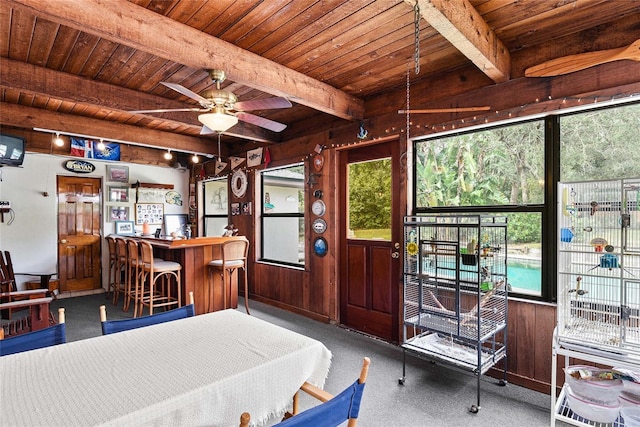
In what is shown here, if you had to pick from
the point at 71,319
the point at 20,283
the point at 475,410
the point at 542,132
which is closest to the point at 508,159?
the point at 542,132

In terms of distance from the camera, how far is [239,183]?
563 centimetres

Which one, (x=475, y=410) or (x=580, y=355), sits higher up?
(x=580, y=355)

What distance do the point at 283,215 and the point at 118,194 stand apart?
3236 millimetres

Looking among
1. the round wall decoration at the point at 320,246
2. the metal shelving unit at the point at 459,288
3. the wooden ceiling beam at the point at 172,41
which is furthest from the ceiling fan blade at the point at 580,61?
the round wall decoration at the point at 320,246

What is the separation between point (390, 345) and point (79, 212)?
550 cm

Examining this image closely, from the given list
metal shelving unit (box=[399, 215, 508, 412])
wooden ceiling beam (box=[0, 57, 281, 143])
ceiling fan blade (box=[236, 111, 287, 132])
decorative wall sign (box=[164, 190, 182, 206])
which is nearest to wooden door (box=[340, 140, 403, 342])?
metal shelving unit (box=[399, 215, 508, 412])

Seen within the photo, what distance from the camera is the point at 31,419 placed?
3.28ft

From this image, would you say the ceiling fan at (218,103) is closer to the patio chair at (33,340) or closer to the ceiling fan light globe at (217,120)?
the ceiling fan light globe at (217,120)

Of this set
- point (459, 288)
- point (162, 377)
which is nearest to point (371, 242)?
point (459, 288)

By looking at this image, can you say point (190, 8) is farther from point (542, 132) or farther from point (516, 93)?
point (542, 132)

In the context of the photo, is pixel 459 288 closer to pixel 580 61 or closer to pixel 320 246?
pixel 580 61

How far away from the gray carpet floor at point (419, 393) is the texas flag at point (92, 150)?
3.03 m

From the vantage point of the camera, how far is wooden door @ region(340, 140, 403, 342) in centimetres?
361

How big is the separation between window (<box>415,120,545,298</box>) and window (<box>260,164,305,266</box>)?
202cm
